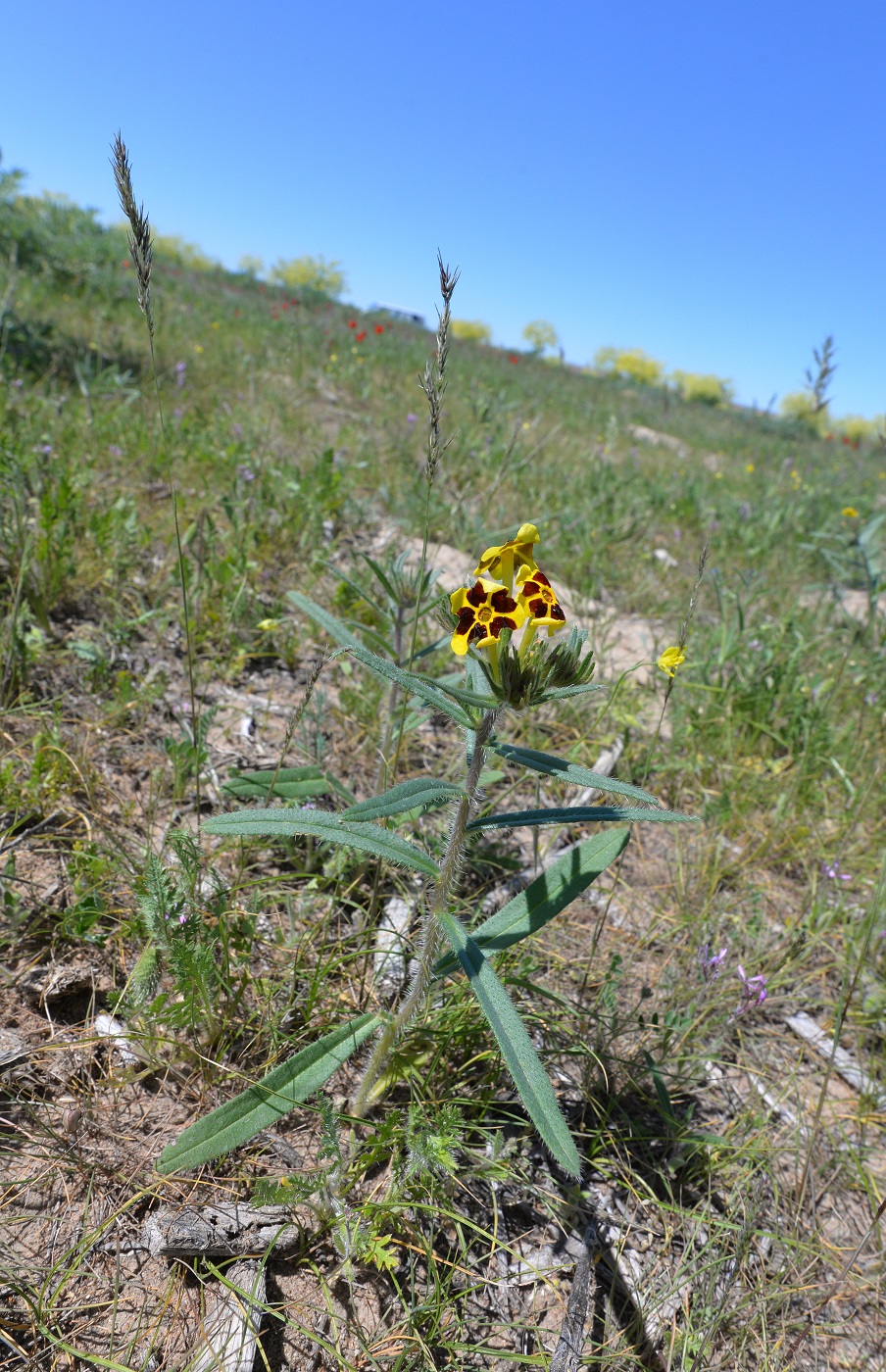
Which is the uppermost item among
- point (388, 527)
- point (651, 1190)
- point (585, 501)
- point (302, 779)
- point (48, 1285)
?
point (585, 501)

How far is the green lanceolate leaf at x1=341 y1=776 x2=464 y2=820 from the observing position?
1.09m

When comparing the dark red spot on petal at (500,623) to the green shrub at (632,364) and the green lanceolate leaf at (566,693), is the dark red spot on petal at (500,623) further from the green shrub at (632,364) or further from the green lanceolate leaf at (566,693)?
the green shrub at (632,364)

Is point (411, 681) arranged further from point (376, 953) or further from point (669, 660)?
point (376, 953)

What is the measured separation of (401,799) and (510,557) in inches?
16.6

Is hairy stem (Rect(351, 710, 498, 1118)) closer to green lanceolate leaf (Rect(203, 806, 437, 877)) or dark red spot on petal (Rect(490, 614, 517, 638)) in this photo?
green lanceolate leaf (Rect(203, 806, 437, 877))

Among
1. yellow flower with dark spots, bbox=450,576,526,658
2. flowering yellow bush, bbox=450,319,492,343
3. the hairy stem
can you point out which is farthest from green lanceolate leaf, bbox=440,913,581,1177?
flowering yellow bush, bbox=450,319,492,343

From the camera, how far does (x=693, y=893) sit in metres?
2.22

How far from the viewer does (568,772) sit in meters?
1.18

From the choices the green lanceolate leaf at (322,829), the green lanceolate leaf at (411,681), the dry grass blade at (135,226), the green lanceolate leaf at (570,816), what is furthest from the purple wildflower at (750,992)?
the dry grass blade at (135,226)

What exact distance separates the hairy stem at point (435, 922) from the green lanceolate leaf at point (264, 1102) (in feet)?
0.18

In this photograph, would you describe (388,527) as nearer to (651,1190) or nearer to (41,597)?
(41,597)

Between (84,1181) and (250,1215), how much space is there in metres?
0.30

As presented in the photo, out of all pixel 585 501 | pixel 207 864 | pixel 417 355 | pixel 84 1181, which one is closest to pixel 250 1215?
pixel 84 1181

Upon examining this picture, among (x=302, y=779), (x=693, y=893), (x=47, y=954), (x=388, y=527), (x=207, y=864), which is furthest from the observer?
(x=388, y=527)
